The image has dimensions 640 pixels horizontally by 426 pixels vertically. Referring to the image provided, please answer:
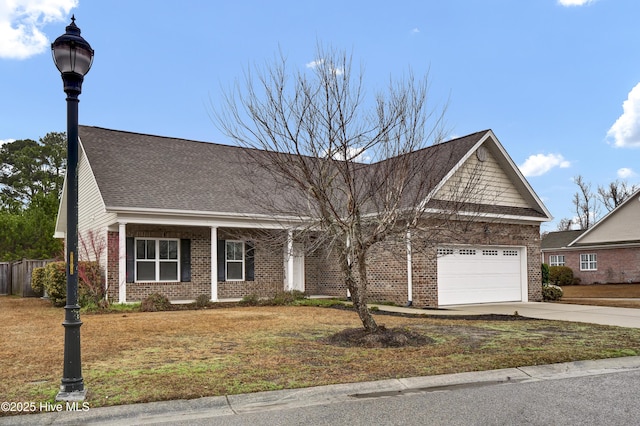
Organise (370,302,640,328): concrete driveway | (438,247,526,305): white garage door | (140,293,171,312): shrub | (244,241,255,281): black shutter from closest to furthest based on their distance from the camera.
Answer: (370,302,640,328): concrete driveway → (140,293,171,312): shrub → (438,247,526,305): white garage door → (244,241,255,281): black shutter

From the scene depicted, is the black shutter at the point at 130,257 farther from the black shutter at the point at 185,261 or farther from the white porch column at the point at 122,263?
the black shutter at the point at 185,261

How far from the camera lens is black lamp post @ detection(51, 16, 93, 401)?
20.6ft

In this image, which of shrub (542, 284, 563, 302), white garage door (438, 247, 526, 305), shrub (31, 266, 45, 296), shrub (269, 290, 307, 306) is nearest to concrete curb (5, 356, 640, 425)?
white garage door (438, 247, 526, 305)

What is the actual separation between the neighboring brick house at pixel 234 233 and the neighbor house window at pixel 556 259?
22619 mm

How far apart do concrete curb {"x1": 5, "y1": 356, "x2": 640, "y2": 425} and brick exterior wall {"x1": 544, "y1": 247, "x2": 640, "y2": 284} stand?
2979cm

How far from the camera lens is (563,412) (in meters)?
5.76

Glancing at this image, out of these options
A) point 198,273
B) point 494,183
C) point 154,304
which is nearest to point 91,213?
point 198,273

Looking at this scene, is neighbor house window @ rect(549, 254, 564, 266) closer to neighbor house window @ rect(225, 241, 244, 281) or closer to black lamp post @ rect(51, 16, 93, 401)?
neighbor house window @ rect(225, 241, 244, 281)

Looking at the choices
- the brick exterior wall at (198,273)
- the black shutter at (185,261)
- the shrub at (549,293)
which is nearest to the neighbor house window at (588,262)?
the shrub at (549,293)

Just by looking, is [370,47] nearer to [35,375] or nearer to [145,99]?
[35,375]

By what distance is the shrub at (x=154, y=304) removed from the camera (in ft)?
53.6

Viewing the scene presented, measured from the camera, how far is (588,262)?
37688mm

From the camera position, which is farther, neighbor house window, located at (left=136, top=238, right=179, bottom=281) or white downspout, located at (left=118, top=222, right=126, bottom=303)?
neighbor house window, located at (left=136, top=238, right=179, bottom=281)

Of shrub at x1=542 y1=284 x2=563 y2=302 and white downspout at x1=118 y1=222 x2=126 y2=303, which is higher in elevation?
white downspout at x1=118 y1=222 x2=126 y2=303
